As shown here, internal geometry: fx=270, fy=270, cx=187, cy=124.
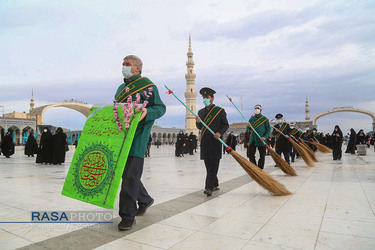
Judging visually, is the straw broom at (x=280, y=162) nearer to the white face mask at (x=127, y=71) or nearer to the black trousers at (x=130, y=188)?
the white face mask at (x=127, y=71)

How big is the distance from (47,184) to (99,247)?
3584mm

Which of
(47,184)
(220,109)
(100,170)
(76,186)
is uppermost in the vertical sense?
(220,109)

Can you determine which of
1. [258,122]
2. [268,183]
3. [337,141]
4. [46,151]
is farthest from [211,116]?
[337,141]

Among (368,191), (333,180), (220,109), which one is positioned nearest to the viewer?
(368,191)

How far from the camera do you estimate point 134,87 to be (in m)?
2.95

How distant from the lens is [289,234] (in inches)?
97.0

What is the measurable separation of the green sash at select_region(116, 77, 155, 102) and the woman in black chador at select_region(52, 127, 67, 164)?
7.84m

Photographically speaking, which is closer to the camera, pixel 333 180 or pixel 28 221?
pixel 28 221

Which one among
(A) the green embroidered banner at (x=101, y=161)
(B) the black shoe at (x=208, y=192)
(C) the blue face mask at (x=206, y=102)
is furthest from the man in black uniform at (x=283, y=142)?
(A) the green embroidered banner at (x=101, y=161)

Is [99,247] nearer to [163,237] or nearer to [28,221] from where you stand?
[163,237]

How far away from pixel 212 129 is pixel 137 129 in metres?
2.00

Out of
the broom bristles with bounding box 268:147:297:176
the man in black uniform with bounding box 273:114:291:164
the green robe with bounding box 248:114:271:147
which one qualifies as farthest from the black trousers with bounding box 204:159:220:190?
the man in black uniform with bounding box 273:114:291:164

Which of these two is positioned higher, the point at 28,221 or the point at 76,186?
the point at 76,186

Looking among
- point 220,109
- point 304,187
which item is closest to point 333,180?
point 304,187
